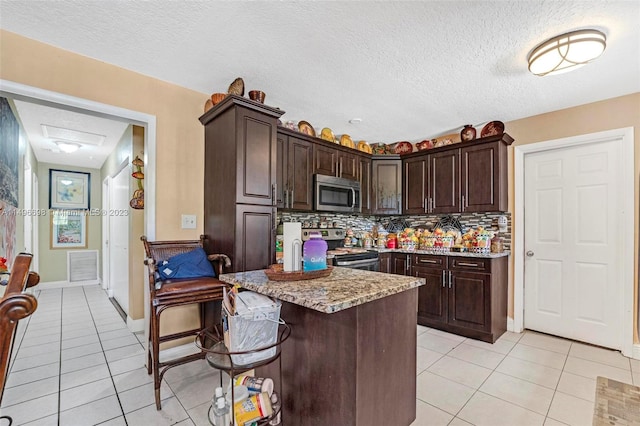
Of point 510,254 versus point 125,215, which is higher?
point 125,215

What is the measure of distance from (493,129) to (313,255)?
2.99 meters

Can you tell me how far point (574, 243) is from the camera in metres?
3.06

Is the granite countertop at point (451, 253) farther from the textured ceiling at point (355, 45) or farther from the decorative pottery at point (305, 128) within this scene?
the decorative pottery at point (305, 128)

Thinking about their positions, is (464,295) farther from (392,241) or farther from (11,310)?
(11,310)

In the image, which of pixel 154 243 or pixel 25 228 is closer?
pixel 154 243

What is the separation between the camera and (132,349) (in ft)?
9.11

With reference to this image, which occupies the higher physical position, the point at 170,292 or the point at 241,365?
the point at 170,292

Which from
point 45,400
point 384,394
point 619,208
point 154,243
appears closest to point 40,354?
point 45,400

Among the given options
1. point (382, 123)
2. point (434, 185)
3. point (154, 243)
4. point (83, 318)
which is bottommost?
point (83, 318)

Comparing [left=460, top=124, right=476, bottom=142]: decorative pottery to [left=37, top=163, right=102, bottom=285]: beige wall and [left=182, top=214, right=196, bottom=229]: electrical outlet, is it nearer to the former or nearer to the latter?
[left=182, top=214, right=196, bottom=229]: electrical outlet

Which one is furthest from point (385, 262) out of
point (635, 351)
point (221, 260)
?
point (635, 351)

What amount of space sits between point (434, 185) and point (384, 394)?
9.83 ft

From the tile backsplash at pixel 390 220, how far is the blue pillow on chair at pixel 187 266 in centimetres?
133

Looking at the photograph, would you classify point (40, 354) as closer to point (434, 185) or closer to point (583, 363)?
point (434, 185)
